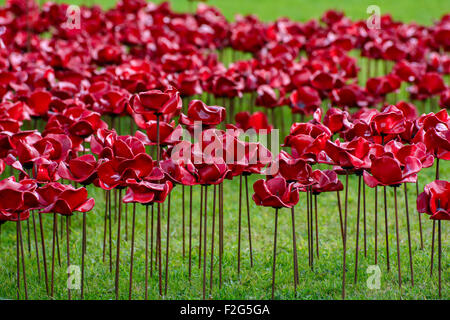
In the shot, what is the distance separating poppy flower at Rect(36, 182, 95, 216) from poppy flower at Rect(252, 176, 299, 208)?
0.78 metres

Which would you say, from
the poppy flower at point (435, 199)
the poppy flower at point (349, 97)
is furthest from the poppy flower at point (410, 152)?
the poppy flower at point (349, 97)

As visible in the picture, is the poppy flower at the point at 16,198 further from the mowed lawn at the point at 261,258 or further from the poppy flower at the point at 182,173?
the mowed lawn at the point at 261,258

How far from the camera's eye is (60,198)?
299 centimetres

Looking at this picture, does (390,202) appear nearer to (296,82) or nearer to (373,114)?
(296,82)

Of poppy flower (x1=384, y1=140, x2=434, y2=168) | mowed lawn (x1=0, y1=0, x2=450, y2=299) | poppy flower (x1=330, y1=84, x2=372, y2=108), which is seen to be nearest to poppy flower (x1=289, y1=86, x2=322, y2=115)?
poppy flower (x1=330, y1=84, x2=372, y2=108)

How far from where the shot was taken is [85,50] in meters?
6.48

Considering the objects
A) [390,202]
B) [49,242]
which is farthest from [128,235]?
Result: [390,202]

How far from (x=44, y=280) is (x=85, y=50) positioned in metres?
3.17

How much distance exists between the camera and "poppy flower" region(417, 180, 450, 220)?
117 inches

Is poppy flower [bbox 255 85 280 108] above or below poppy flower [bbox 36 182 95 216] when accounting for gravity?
above

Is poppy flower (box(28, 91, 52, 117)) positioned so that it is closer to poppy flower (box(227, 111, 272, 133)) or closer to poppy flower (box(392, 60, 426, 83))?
poppy flower (box(227, 111, 272, 133))

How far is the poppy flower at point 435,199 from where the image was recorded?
2.98 meters

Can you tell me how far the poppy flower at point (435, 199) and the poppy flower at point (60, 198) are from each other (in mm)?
1511

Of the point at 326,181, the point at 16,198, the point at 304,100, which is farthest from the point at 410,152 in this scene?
the point at 304,100
